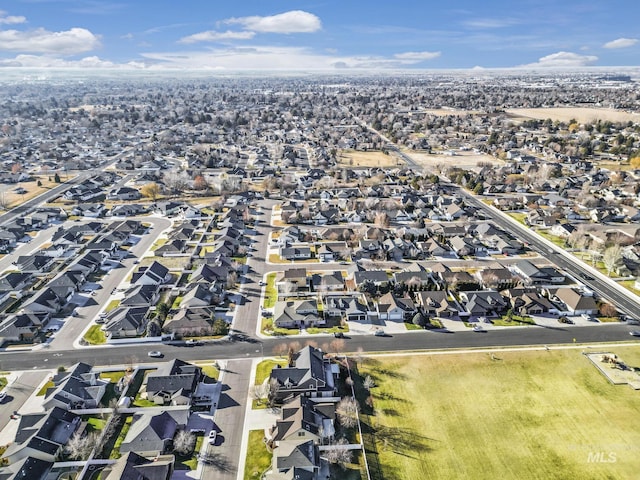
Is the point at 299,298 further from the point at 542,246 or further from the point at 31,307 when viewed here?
the point at 542,246

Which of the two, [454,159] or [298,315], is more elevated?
[454,159]

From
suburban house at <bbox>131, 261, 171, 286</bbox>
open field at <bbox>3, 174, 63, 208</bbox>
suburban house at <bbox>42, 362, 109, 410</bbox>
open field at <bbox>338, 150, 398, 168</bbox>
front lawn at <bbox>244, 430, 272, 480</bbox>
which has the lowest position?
front lawn at <bbox>244, 430, 272, 480</bbox>

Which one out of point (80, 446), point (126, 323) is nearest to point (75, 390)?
point (80, 446)

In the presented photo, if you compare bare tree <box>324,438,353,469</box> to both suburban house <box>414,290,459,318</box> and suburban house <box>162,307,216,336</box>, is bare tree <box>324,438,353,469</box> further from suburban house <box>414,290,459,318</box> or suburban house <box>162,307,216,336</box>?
suburban house <box>414,290,459,318</box>

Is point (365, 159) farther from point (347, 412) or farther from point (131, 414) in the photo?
point (131, 414)

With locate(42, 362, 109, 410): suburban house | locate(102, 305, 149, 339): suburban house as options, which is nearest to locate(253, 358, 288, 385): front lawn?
locate(42, 362, 109, 410): suburban house

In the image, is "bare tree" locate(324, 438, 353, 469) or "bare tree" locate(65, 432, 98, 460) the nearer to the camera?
"bare tree" locate(324, 438, 353, 469)

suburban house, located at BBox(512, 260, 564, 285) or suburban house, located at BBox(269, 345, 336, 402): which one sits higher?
suburban house, located at BBox(512, 260, 564, 285)
